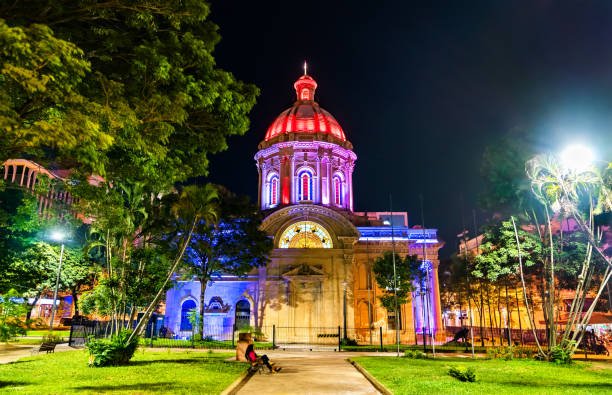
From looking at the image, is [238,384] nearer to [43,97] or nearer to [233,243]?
[43,97]

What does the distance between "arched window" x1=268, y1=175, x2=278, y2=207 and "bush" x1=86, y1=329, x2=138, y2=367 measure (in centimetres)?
3203

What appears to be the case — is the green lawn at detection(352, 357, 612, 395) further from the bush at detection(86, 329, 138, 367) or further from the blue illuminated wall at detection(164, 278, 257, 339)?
the blue illuminated wall at detection(164, 278, 257, 339)

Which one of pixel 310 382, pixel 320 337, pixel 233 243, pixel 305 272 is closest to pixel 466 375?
pixel 310 382

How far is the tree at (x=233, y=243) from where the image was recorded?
108 ft

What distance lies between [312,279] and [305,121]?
19.9 metres

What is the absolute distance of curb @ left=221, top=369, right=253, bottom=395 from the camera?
9680mm

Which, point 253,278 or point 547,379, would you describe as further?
point 253,278

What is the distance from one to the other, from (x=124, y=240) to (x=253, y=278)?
23453mm

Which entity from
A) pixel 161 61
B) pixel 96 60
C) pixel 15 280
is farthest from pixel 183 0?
pixel 15 280

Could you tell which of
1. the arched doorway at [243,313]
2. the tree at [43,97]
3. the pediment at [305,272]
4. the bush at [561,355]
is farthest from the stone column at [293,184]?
the tree at [43,97]

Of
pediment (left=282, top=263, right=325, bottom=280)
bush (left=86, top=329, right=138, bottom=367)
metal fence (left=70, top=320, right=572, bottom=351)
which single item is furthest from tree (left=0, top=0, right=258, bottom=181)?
pediment (left=282, top=263, right=325, bottom=280)

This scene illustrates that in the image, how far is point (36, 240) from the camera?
95.7 feet

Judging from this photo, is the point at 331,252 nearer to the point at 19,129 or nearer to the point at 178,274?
the point at 178,274

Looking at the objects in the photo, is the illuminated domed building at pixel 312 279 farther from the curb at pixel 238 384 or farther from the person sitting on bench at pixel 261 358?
the curb at pixel 238 384
